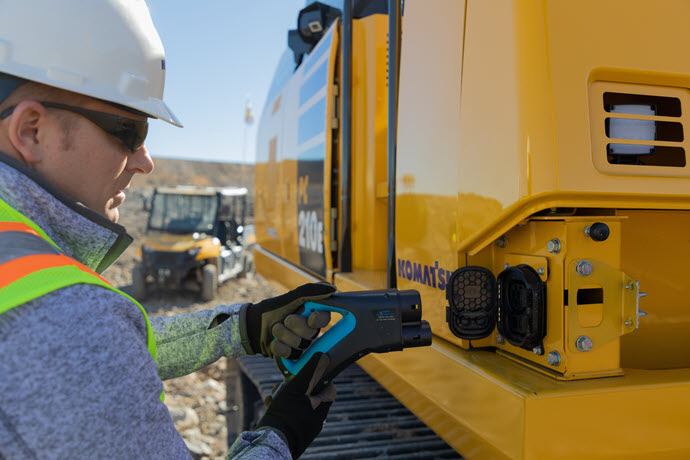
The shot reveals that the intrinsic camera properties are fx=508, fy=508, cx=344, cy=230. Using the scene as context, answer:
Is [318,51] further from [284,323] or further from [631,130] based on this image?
[631,130]

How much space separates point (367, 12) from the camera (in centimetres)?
284

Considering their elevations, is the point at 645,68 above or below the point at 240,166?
below

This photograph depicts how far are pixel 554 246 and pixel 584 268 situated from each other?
0.09 metres

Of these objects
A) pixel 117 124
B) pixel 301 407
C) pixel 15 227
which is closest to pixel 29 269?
pixel 15 227

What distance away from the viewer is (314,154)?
3.21m

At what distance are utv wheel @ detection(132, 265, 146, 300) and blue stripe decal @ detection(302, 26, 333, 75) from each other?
8.36 m

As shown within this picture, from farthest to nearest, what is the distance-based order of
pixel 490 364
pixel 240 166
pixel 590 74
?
pixel 240 166
pixel 490 364
pixel 590 74

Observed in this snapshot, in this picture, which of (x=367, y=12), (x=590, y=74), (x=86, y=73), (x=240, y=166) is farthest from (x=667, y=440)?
(x=240, y=166)

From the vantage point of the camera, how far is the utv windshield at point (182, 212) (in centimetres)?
1184

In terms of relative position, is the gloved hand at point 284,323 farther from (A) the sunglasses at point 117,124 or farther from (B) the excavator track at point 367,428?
(A) the sunglasses at point 117,124

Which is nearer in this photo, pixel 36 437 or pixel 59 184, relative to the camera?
pixel 36 437

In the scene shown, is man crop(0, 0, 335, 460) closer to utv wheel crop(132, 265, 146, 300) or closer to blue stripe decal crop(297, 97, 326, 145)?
blue stripe decal crop(297, 97, 326, 145)

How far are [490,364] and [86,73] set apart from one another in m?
1.32

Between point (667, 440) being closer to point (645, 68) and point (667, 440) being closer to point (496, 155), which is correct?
point (496, 155)
